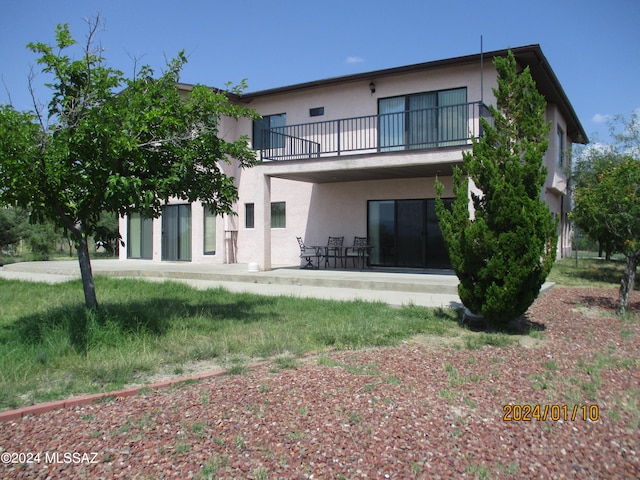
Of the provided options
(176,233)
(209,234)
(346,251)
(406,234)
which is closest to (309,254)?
(346,251)

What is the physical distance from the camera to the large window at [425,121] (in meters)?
14.2

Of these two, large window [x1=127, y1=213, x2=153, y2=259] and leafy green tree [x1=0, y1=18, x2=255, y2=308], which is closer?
leafy green tree [x1=0, y1=18, x2=255, y2=308]

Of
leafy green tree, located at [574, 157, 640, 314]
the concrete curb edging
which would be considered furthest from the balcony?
the concrete curb edging

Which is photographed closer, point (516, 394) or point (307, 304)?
point (516, 394)

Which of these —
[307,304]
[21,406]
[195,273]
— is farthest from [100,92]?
[195,273]

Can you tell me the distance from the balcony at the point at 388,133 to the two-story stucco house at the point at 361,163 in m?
0.03

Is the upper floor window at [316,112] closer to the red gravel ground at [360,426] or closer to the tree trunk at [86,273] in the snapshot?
the tree trunk at [86,273]

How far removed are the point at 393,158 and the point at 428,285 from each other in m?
3.57

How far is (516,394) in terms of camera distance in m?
4.48

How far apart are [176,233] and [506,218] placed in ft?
50.7

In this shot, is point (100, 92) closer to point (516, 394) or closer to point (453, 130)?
point (516, 394)

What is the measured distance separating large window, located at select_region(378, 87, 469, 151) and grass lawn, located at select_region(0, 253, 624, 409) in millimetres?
6929

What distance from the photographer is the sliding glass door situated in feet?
64.7
